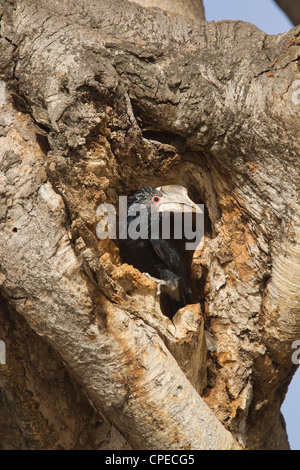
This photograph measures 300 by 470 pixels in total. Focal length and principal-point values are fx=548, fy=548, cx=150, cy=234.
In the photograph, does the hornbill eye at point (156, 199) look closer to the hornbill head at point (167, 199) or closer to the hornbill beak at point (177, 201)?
the hornbill head at point (167, 199)

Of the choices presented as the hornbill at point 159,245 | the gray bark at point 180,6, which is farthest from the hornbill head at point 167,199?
the gray bark at point 180,6

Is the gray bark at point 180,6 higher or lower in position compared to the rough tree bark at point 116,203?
higher

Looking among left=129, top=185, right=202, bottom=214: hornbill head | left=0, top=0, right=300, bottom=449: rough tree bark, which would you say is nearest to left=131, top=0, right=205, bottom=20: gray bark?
left=0, top=0, right=300, bottom=449: rough tree bark

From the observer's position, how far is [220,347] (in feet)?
10.6

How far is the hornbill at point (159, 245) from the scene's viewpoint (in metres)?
3.56

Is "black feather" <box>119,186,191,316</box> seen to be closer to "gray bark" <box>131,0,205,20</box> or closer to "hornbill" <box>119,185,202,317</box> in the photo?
"hornbill" <box>119,185,202,317</box>

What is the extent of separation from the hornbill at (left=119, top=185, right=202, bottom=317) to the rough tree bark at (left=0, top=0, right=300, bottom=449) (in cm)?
22

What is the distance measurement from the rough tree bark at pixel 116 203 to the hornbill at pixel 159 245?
218 millimetres

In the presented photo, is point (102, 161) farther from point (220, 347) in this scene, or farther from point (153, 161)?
point (220, 347)

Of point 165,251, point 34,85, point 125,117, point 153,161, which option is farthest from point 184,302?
point 34,85

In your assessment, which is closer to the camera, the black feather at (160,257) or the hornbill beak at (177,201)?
the hornbill beak at (177,201)

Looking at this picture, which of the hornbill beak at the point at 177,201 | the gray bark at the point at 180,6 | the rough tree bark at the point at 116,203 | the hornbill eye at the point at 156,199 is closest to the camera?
the rough tree bark at the point at 116,203

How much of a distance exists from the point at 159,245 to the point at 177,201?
0.47 metres
